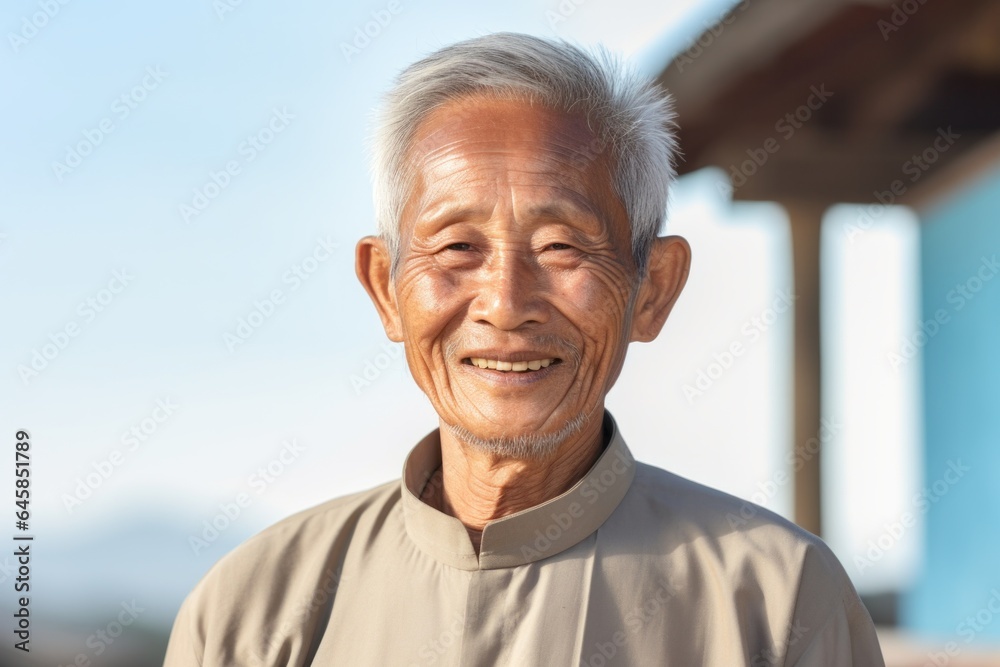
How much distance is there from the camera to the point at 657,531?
1878 mm

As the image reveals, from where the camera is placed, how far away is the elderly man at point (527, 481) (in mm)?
1756

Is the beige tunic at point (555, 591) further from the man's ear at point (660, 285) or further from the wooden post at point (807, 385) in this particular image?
the wooden post at point (807, 385)

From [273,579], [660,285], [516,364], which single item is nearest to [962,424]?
[660,285]

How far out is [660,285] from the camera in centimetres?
203

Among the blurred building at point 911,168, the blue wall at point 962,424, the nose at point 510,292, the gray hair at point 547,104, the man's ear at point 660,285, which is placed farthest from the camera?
the blue wall at point 962,424

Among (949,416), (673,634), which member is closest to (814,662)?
(673,634)

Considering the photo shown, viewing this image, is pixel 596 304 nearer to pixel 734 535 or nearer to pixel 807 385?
pixel 734 535

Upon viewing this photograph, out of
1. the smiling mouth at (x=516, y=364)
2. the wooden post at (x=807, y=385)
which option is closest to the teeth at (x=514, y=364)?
the smiling mouth at (x=516, y=364)

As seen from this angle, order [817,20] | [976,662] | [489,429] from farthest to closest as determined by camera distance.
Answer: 1. [976,662]
2. [817,20]
3. [489,429]

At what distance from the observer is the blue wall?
5934mm

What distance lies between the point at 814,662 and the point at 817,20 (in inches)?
103

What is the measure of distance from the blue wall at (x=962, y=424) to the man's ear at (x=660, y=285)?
4273 mm

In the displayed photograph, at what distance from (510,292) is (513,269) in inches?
1.7

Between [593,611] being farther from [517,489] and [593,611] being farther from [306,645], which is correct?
[306,645]
